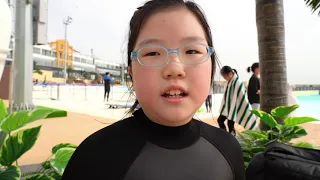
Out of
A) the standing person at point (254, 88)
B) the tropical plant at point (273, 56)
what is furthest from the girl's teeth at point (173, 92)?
the standing person at point (254, 88)

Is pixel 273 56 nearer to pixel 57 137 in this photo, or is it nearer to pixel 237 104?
pixel 237 104

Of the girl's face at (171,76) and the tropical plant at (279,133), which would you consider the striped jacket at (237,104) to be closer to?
the tropical plant at (279,133)

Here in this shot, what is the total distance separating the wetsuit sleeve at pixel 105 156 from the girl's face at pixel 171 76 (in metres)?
0.11

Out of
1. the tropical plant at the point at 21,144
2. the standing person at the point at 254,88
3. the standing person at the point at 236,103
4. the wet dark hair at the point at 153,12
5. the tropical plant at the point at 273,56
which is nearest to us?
the wet dark hair at the point at 153,12

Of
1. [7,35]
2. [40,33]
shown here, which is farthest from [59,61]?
[7,35]

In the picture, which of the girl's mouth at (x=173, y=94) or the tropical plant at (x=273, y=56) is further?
the tropical plant at (x=273, y=56)

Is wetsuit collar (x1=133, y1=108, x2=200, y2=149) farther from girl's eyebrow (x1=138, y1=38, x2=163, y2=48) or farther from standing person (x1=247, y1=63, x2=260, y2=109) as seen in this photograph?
standing person (x1=247, y1=63, x2=260, y2=109)

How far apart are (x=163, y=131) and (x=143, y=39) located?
0.32m

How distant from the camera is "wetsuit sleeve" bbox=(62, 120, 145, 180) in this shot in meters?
0.85

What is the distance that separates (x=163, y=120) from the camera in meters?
0.93

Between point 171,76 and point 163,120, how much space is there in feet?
0.54

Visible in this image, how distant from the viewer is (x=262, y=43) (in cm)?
286

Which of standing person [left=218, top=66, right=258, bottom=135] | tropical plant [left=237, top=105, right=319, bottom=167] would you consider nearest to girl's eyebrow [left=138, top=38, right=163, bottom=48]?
tropical plant [left=237, top=105, right=319, bottom=167]

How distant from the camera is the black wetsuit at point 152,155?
864 mm
